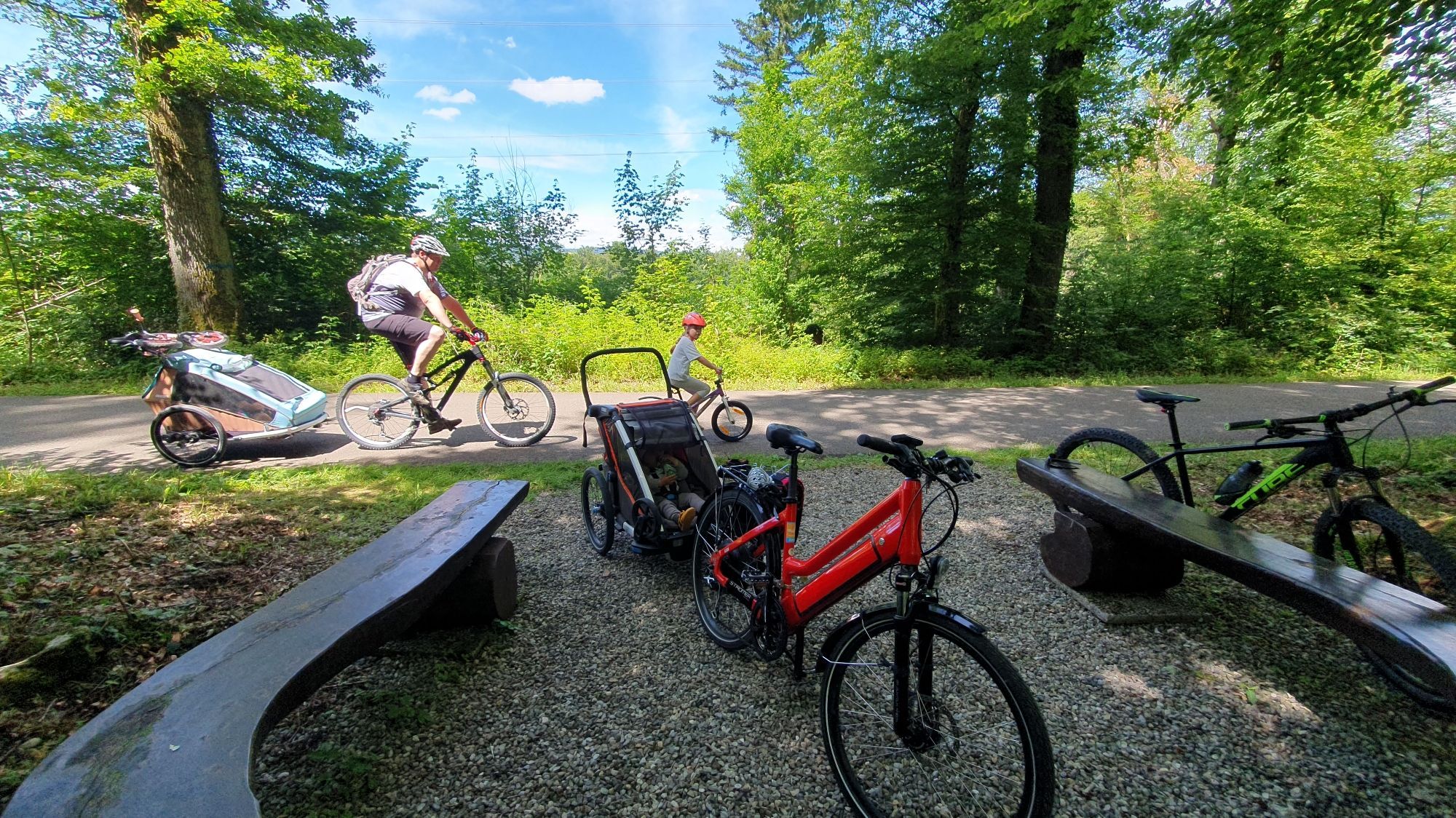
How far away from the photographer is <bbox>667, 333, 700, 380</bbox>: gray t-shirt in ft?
21.3

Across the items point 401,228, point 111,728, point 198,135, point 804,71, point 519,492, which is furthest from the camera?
point 804,71

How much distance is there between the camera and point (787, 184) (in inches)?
718

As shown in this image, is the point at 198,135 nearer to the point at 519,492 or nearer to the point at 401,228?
the point at 401,228

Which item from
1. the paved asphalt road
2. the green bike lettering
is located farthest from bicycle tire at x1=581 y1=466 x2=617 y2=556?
the green bike lettering

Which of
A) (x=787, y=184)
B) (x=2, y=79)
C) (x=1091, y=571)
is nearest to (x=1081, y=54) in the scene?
(x=787, y=184)

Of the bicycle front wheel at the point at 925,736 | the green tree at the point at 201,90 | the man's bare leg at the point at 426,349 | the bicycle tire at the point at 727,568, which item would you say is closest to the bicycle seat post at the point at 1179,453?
the bicycle front wheel at the point at 925,736

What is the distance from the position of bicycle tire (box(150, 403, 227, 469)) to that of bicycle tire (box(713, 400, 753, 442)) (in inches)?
189

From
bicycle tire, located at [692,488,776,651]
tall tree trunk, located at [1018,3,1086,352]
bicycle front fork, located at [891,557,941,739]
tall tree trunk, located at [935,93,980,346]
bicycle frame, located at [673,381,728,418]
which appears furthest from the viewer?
tall tree trunk, located at [935,93,980,346]

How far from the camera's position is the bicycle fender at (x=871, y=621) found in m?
1.66

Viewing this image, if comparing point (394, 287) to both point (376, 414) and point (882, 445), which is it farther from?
point (882, 445)

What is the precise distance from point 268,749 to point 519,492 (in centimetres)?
148

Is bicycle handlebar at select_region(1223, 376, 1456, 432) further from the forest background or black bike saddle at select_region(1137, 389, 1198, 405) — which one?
the forest background

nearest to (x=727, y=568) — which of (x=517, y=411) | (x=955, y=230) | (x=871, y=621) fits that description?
(x=871, y=621)

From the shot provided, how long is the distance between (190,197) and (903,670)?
13.7 metres
